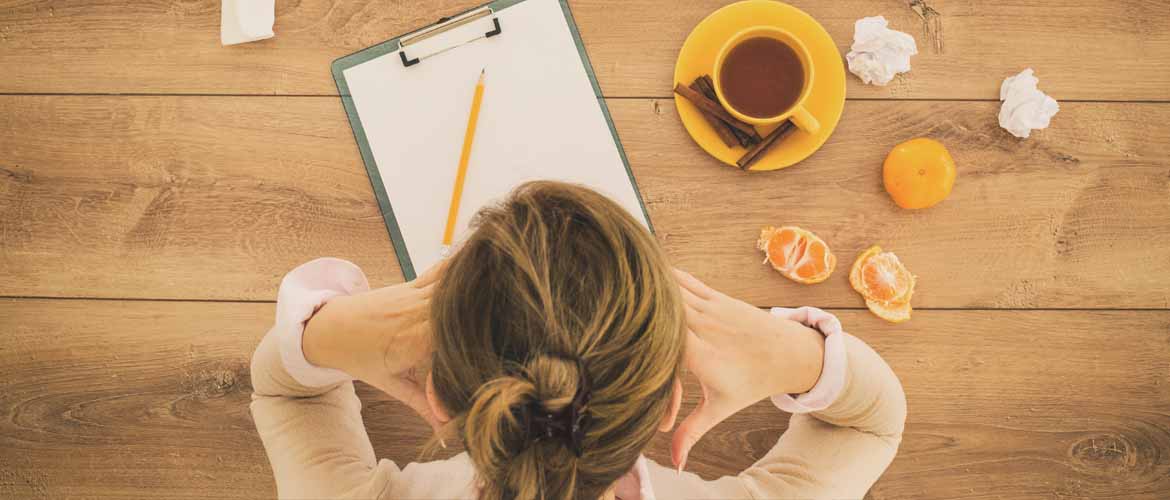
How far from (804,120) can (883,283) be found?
204 millimetres

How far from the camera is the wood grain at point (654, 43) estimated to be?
0.80 m

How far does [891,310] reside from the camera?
2.56 ft

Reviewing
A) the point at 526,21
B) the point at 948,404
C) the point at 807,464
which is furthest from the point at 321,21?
the point at 948,404

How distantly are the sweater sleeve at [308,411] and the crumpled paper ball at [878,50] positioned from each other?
1.95ft

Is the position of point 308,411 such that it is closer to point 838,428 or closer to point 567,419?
point 567,419

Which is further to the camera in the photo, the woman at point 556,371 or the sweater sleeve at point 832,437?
the sweater sleeve at point 832,437

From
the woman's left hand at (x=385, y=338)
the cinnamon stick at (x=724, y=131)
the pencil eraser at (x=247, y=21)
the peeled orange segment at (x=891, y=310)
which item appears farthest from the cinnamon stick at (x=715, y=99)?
the pencil eraser at (x=247, y=21)

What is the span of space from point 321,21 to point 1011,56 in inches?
31.0

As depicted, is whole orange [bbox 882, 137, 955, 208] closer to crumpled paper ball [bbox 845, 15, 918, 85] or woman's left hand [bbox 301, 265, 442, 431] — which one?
crumpled paper ball [bbox 845, 15, 918, 85]

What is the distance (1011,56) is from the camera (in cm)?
80

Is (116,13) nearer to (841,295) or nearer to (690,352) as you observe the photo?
(690,352)

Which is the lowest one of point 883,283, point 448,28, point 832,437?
point 832,437

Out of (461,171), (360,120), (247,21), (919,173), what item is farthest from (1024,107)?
(247,21)

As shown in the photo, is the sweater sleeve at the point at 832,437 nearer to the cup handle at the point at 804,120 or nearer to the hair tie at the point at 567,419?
the cup handle at the point at 804,120
